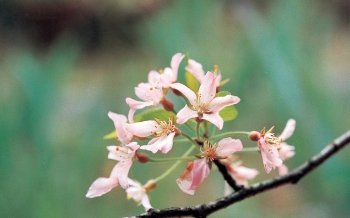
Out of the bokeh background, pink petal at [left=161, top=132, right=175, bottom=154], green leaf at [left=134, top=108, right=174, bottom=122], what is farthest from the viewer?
the bokeh background

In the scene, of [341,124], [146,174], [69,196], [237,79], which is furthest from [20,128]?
[341,124]

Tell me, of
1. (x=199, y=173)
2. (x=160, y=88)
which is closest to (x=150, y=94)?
(x=160, y=88)

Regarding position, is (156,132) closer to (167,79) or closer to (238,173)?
Result: (167,79)

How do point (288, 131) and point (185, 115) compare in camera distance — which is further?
point (288, 131)

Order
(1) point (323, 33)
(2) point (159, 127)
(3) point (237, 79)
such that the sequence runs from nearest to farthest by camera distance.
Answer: (2) point (159, 127) → (3) point (237, 79) → (1) point (323, 33)

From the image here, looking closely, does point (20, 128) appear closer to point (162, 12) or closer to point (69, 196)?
point (69, 196)

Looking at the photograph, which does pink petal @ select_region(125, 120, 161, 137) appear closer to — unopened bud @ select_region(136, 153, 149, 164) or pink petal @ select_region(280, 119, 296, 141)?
unopened bud @ select_region(136, 153, 149, 164)

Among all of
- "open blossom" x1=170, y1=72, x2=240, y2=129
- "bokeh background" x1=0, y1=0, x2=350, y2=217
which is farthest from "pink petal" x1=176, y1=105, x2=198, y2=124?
"bokeh background" x1=0, y1=0, x2=350, y2=217
